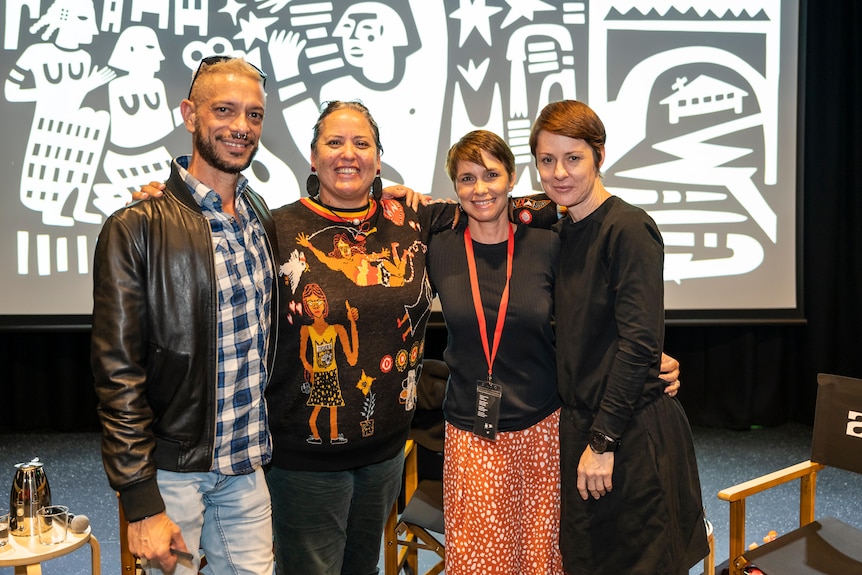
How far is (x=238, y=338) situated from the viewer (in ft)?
5.63

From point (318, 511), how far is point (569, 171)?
110cm

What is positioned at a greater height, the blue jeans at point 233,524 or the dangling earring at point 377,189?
the dangling earring at point 377,189

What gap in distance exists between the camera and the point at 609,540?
6.24 ft

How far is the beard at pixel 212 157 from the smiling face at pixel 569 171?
2.49 feet

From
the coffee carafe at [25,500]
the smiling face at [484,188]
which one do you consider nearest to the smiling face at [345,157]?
the smiling face at [484,188]

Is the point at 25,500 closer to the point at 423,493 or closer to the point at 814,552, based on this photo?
the point at 423,493

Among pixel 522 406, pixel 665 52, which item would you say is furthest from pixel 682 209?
pixel 522 406

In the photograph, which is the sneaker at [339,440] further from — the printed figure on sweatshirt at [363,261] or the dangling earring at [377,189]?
the dangling earring at [377,189]

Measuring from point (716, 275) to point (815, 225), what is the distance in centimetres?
97

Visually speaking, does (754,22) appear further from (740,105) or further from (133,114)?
(133,114)

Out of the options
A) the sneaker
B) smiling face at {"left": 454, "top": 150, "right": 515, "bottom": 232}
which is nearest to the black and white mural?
smiling face at {"left": 454, "top": 150, "right": 515, "bottom": 232}

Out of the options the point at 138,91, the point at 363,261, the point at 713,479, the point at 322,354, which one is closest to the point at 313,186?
the point at 363,261

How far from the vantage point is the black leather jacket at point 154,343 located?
154cm

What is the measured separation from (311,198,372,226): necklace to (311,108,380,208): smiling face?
0.01 metres
